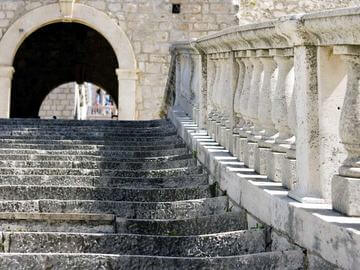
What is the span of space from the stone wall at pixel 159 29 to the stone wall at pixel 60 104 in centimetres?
854

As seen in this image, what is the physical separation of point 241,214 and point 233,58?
129 cm

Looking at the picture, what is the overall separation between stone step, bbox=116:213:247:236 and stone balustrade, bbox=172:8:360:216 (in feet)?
1.08

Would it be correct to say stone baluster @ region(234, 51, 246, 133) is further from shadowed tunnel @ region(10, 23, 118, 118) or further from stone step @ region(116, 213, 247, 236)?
shadowed tunnel @ region(10, 23, 118, 118)

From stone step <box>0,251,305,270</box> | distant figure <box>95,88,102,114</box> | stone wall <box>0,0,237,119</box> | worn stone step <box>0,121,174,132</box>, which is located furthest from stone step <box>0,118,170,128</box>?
distant figure <box>95,88,102,114</box>

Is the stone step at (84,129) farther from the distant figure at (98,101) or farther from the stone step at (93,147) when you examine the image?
the distant figure at (98,101)

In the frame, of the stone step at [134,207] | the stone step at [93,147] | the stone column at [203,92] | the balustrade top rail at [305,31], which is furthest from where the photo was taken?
the stone step at [93,147]

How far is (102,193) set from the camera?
4.27 m

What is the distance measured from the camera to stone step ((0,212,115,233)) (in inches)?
142

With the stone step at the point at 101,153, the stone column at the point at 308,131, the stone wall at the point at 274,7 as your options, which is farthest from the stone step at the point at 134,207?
the stone wall at the point at 274,7

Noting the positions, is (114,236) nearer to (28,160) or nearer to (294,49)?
(294,49)

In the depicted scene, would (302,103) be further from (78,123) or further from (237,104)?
(78,123)

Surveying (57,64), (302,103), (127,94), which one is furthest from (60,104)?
(302,103)

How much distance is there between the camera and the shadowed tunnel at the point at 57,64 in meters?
19.3

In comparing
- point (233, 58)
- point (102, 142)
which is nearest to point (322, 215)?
point (233, 58)
